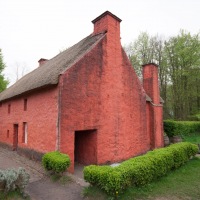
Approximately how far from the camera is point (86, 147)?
1148 centimetres

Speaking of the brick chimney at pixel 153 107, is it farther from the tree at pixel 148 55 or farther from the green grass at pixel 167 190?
the tree at pixel 148 55

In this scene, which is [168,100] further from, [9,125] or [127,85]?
[9,125]

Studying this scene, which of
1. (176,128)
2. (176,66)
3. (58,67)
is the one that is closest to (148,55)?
(176,66)

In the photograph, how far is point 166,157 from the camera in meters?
8.87

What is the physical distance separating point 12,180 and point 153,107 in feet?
42.2

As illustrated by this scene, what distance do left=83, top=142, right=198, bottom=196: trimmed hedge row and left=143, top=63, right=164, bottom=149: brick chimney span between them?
6.01 meters

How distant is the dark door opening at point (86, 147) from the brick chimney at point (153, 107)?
6.90 meters

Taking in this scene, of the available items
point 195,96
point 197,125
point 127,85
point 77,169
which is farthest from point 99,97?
point 195,96

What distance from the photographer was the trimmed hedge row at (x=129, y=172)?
233 inches

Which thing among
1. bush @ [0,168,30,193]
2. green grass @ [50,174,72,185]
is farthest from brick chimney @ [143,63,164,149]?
bush @ [0,168,30,193]

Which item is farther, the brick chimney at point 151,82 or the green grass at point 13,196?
the brick chimney at point 151,82

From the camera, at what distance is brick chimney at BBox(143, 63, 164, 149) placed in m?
15.5

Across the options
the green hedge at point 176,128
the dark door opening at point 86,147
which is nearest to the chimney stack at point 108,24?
the dark door opening at point 86,147

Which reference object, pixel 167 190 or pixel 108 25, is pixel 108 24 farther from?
pixel 167 190
